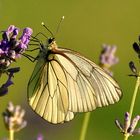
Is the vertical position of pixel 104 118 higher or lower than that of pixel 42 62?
lower

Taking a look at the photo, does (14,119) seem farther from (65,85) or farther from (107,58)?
(107,58)

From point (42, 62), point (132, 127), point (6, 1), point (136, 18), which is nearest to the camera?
point (132, 127)

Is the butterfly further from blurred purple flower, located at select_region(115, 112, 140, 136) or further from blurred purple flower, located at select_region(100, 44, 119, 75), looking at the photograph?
blurred purple flower, located at select_region(100, 44, 119, 75)

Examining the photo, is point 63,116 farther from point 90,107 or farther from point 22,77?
point 22,77

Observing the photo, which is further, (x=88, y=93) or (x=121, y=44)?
A: (x=121, y=44)

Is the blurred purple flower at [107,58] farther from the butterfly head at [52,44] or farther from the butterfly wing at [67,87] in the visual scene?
the butterfly head at [52,44]

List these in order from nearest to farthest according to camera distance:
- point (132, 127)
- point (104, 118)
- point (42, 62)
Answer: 1. point (132, 127)
2. point (42, 62)
3. point (104, 118)

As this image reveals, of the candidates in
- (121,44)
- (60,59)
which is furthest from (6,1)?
(60,59)

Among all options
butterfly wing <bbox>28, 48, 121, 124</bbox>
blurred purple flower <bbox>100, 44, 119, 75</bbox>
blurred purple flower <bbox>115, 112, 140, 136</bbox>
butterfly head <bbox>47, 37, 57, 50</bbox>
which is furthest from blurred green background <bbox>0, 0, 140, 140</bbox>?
blurred purple flower <bbox>115, 112, 140, 136</bbox>

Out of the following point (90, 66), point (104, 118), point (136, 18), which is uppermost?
point (136, 18)
